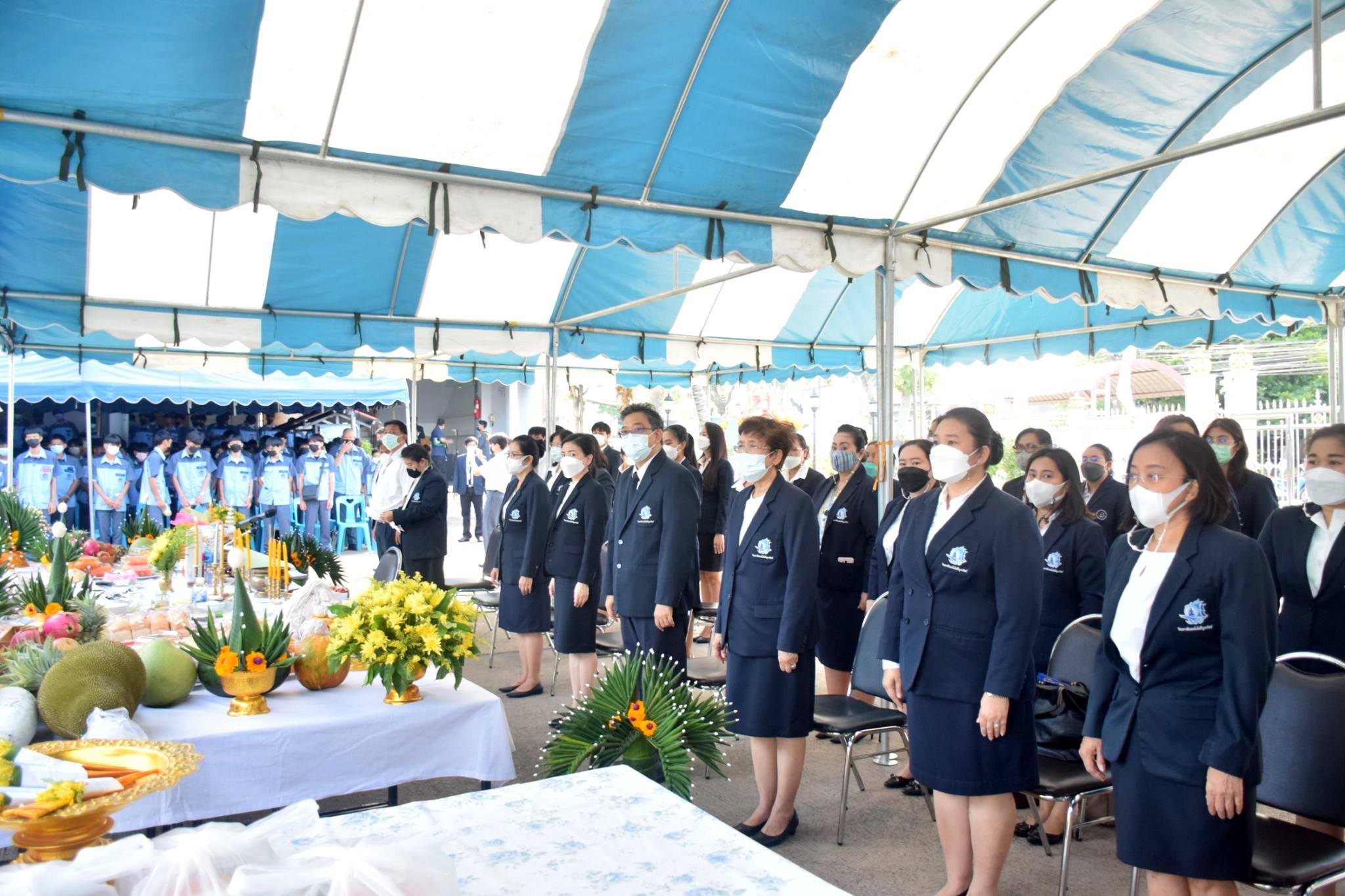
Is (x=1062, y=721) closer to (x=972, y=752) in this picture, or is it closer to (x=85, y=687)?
(x=972, y=752)

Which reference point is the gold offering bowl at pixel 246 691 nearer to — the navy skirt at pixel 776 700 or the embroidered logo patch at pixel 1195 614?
the navy skirt at pixel 776 700

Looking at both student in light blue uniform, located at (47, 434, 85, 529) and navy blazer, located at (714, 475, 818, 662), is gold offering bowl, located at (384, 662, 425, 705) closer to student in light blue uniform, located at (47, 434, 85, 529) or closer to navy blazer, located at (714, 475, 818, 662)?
navy blazer, located at (714, 475, 818, 662)

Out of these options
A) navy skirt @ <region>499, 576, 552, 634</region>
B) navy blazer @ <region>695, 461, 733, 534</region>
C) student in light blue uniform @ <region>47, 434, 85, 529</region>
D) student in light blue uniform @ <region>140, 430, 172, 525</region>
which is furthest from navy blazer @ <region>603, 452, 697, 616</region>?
student in light blue uniform @ <region>47, 434, 85, 529</region>

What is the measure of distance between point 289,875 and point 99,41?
389 cm

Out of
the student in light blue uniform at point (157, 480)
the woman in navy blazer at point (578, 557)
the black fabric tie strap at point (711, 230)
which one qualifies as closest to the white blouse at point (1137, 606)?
the black fabric tie strap at point (711, 230)

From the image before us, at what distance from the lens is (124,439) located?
15641 millimetres

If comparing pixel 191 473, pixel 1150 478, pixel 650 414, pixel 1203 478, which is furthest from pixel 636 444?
pixel 191 473

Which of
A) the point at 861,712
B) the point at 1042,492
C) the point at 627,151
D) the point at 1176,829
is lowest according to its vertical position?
the point at 861,712

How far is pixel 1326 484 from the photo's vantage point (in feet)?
12.3

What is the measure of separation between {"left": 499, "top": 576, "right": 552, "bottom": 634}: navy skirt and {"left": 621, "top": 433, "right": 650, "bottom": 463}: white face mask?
1.51 m

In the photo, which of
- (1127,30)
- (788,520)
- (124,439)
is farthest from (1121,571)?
(124,439)

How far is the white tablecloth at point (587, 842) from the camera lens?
1470mm

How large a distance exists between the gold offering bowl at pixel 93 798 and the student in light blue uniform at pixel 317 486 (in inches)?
529

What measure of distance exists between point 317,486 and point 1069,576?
12.4m
